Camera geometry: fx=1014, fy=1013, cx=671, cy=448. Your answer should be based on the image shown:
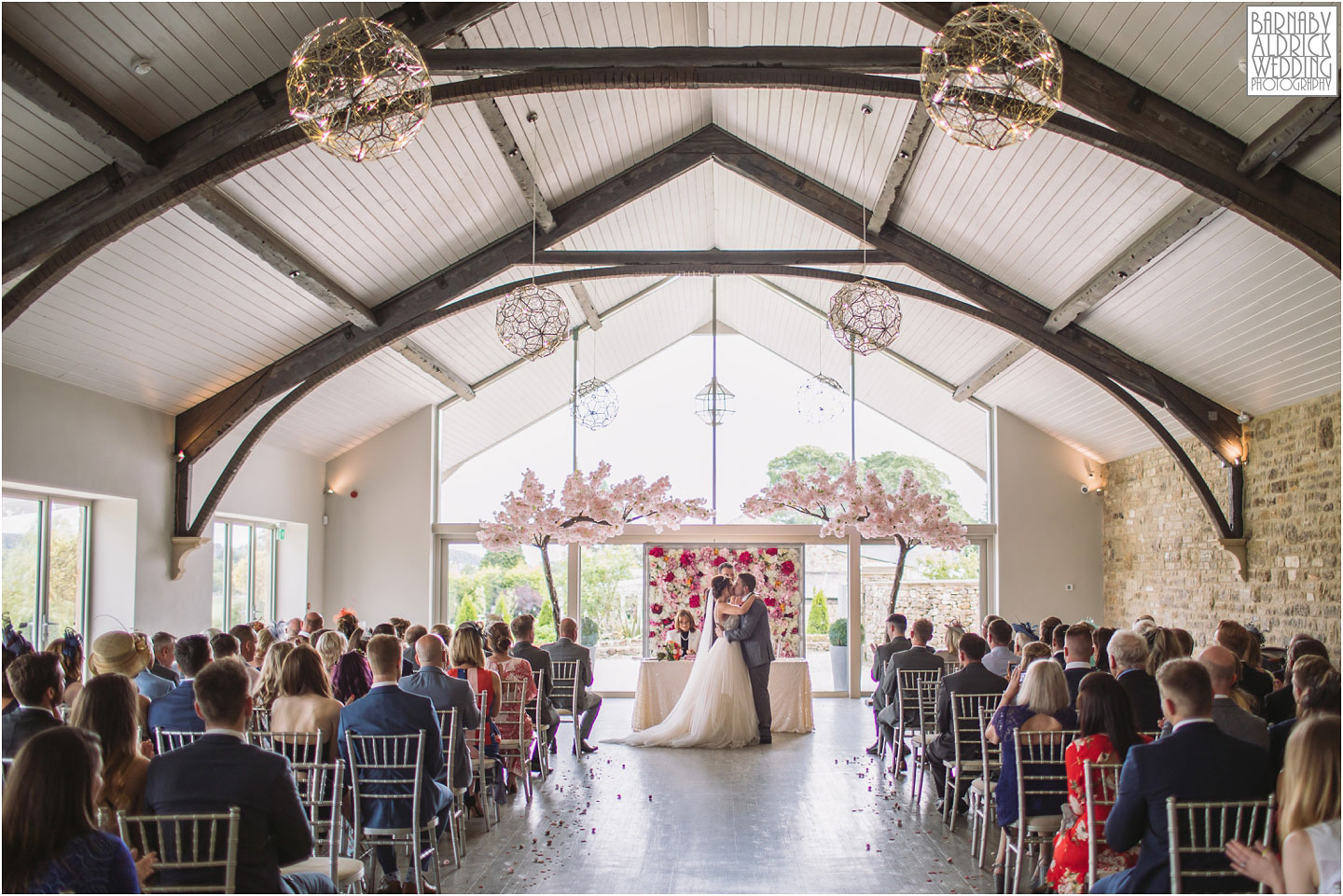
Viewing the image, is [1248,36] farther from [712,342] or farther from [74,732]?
[712,342]

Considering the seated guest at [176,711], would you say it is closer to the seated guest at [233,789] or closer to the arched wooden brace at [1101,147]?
the seated guest at [233,789]

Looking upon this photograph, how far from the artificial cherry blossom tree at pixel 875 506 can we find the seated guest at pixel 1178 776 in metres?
7.11

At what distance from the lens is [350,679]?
583 cm

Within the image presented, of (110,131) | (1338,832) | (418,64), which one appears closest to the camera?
(1338,832)

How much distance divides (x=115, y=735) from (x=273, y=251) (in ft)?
18.4

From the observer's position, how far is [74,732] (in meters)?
2.39

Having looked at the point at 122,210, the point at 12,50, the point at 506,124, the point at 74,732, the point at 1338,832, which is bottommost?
the point at 1338,832

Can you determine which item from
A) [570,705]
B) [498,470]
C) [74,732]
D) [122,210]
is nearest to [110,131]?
[122,210]

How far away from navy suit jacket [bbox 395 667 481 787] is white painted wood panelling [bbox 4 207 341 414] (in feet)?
12.8

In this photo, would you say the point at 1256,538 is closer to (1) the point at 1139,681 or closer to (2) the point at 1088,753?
(1) the point at 1139,681

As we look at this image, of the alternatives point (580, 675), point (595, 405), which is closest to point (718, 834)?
point (580, 675)

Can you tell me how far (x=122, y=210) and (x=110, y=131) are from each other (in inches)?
20.6

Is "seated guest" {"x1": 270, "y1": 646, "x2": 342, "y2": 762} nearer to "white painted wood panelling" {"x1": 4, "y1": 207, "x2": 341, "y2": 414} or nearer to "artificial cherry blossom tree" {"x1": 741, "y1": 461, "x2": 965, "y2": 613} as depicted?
"white painted wood panelling" {"x1": 4, "y1": 207, "x2": 341, "y2": 414}

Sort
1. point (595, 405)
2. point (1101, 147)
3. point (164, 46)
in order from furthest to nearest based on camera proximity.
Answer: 1. point (595, 405)
2. point (1101, 147)
3. point (164, 46)
